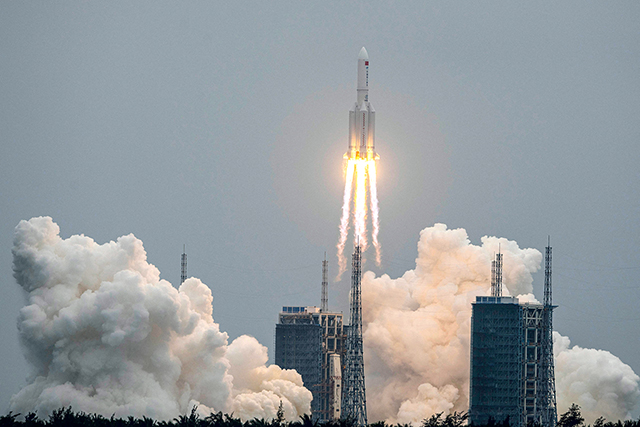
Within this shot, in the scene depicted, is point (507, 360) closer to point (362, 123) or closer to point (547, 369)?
point (547, 369)

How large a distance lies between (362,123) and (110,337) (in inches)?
1297

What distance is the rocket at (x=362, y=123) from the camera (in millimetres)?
129500

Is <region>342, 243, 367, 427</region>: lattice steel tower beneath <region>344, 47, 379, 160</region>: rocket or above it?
beneath

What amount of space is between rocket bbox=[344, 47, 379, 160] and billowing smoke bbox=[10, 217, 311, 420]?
906 inches

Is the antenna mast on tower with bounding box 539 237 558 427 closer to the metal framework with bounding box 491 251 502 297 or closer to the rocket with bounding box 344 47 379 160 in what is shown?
the metal framework with bounding box 491 251 502 297

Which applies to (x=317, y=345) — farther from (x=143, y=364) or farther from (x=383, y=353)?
(x=143, y=364)

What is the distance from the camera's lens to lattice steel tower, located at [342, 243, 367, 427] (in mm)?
121875

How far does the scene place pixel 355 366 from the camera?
402 feet

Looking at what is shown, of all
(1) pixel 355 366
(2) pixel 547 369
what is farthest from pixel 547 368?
(1) pixel 355 366

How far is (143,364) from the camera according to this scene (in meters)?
110

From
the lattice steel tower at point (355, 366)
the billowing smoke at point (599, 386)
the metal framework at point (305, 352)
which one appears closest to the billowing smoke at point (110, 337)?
the lattice steel tower at point (355, 366)

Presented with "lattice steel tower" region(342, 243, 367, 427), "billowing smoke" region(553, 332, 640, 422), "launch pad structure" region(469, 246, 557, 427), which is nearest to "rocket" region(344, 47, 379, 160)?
"lattice steel tower" region(342, 243, 367, 427)

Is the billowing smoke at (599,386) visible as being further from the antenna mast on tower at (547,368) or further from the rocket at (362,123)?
the rocket at (362,123)

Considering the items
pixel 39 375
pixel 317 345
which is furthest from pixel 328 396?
pixel 39 375
